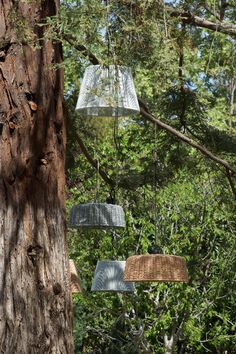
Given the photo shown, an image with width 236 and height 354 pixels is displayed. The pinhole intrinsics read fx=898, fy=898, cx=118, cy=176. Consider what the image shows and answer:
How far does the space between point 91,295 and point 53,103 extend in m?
6.22

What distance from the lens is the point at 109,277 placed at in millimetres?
6805

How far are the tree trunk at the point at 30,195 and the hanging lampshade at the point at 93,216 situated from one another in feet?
6.98

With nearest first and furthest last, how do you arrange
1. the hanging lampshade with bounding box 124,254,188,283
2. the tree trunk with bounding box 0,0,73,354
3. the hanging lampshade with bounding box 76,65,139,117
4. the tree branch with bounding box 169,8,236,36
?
1. the tree trunk with bounding box 0,0,73,354
2. the hanging lampshade with bounding box 76,65,139,117
3. the tree branch with bounding box 169,8,236,36
4. the hanging lampshade with bounding box 124,254,188,283

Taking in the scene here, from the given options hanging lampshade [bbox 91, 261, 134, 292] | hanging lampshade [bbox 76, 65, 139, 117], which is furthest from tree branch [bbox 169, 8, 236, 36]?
hanging lampshade [bbox 91, 261, 134, 292]

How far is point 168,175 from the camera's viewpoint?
6.82 m

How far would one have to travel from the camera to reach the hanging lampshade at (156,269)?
5.51 metres

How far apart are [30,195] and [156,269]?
1.78m

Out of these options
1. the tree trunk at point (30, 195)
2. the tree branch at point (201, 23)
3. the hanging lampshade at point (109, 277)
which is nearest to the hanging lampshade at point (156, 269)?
the hanging lampshade at point (109, 277)

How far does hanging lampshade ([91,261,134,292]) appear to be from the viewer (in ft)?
22.1

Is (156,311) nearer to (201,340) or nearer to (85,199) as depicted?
(201,340)

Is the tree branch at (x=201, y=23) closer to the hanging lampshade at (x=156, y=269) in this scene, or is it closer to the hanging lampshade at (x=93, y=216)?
the hanging lampshade at (x=156, y=269)

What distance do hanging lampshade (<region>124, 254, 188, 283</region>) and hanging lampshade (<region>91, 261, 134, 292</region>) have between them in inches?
44.2

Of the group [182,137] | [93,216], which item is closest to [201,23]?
[182,137]

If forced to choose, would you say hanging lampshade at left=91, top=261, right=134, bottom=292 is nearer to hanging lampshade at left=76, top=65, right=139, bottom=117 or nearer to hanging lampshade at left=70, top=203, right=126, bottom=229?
hanging lampshade at left=70, top=203, right=126, bottom=229
